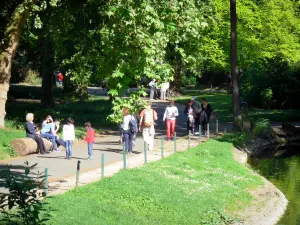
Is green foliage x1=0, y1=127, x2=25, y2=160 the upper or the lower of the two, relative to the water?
upper

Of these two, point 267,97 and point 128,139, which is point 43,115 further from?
point 267,97

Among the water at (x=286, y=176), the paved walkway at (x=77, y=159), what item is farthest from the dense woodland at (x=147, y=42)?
the water at (x=286, y=176)

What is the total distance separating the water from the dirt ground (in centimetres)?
23

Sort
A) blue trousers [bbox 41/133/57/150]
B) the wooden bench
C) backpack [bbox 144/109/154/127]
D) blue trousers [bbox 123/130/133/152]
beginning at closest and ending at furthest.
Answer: the wooden bench, blue trousers [bbox 123/130/133/152], backpack [bbox 144/109/154/127], blue trousers [bbox 41/133/57/150]

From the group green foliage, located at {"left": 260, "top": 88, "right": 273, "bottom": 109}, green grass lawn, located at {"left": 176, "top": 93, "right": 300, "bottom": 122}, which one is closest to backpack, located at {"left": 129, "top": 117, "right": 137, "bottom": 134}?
green grass lawn, located at {"left": 176, "top": 93, "right": 300, "bottom": 122}

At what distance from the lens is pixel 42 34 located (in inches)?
1198

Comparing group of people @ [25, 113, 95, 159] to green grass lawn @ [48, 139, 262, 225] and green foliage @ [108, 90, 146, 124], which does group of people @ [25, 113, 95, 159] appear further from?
green foliage @ [108, 90, 146, 124]

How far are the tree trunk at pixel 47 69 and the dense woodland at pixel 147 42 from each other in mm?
60

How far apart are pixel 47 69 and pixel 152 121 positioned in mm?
12680

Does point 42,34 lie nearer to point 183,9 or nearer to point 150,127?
point 150,127

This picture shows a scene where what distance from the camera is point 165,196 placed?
54.1 ft

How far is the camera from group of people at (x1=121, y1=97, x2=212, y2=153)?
2294 centimetres

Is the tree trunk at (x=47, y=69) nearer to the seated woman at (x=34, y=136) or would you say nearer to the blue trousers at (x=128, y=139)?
the seated woman at (x=34, y=136)

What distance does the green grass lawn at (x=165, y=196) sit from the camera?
14.0m
